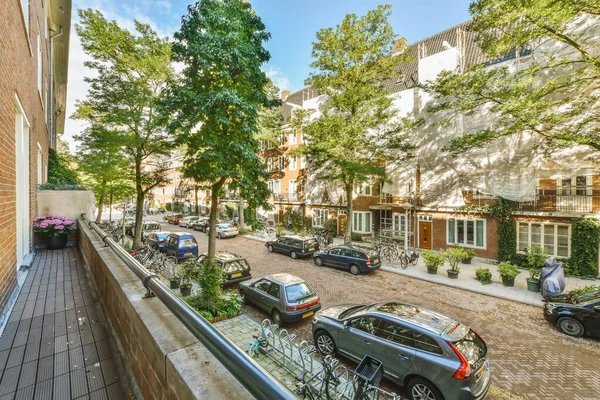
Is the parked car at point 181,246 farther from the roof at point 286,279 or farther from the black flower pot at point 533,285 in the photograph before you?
the black flower pot at point 533,285

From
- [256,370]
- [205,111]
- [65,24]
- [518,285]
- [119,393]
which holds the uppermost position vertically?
[65,24]

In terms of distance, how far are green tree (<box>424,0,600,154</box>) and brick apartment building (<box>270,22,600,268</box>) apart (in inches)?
64.2

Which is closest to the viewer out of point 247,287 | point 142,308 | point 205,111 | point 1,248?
point 142,308

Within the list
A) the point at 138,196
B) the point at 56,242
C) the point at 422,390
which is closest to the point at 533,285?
the point at 422,390

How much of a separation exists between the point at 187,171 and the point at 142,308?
29.0ft

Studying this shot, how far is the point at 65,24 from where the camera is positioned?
13.2 metres

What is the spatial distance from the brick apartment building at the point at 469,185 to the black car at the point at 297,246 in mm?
5035

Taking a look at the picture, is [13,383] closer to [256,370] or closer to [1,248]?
[1,248]

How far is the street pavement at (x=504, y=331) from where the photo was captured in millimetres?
5727

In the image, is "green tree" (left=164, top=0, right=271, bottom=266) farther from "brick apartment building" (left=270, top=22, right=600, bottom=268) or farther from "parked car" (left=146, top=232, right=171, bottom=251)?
"brick apartment building" (left=270, top=22, right=600, bottom=268)

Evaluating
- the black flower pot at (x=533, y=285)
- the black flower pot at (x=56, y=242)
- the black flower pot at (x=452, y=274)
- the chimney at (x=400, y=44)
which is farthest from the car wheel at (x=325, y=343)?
the chimney at (x=400, y=44)

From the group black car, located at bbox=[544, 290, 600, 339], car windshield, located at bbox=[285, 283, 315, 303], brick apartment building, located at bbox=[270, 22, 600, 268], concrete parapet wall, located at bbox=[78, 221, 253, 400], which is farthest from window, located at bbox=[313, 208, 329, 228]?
concrete parapet wall, located at bbox=[78, 221, 253, 400]

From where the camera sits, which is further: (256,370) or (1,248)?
(1,248)

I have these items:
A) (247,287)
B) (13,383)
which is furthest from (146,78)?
(13,383)
